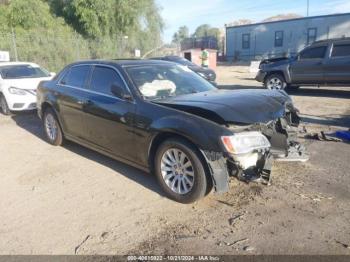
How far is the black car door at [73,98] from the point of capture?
5.55 meters

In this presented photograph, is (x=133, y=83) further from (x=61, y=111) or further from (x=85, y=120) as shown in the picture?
(x=61, y=111)

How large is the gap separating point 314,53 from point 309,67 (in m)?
0.54

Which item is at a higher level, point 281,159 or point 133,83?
point 133,83

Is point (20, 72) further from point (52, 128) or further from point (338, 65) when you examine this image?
point (338, 65)

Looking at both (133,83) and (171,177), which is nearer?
(171,177)

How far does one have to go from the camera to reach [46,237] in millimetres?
3557

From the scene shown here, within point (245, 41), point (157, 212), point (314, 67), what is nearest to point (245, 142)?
point (157, 212)

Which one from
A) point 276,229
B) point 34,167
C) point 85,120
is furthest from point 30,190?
point 276,229

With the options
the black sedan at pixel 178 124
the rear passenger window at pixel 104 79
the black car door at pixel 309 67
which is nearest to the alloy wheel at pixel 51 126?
the black sedan at pixel 178 124

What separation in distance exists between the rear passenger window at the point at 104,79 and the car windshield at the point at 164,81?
213 mm

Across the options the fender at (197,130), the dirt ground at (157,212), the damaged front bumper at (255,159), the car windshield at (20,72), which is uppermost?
the car windshield at (20,72)

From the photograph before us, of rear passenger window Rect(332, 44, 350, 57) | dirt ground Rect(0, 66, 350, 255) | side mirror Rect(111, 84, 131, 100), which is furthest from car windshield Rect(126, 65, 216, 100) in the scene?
rear passenger window Rect(332, 44, 350, 57)

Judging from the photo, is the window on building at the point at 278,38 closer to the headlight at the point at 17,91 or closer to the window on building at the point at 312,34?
the window on building at the point at 312,34

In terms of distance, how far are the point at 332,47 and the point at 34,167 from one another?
10.6m
